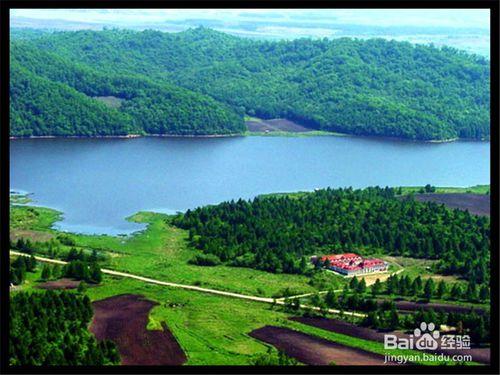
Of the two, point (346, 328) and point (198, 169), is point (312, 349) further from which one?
point (198, 169)

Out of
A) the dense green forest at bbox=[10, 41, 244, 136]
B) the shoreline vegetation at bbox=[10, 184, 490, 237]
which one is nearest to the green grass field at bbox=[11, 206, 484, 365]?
the shoreline vegetation at bbox=[10, 184, 490, 237]

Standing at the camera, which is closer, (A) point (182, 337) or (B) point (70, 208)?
(A) point (182, 337)

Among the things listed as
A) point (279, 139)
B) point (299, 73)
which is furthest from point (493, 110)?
point (299, 73)

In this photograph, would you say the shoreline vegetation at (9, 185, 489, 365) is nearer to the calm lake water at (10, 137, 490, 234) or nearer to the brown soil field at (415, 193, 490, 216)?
the calm lake water at (10, 137, 490, 234)

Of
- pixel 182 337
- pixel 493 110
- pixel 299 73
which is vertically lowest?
pixel 182 337
